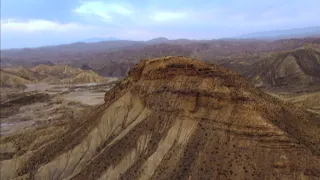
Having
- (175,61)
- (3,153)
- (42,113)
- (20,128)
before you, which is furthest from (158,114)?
(42,113)

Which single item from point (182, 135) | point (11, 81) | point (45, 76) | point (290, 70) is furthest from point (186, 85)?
point (45, 76)

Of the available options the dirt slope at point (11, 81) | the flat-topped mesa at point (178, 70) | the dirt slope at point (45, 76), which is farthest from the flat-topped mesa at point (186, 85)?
the dirt slope at point (11, 81)

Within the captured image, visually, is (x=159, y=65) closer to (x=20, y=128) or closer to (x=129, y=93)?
(x=129, y=93)

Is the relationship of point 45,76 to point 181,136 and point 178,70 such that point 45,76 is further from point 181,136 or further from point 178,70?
point 181,136

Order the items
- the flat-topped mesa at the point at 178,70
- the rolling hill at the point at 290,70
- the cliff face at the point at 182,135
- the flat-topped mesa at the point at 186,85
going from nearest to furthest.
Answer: the cliff face at the point at 182,135 → the flat-topped mesa at the point at 186,85 → the flat-topped mesa at the point at 178,70 → the rolling hill at the point at 290,70

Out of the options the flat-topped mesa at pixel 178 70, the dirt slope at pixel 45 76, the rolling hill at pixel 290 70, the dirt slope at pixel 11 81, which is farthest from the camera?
→ the dirt slope at pixel 45 76

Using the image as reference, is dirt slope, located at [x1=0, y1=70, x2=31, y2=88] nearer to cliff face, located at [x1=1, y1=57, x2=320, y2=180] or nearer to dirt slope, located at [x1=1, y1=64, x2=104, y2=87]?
dirt slope, located at [x1=1, y1=64, x2=104, y2=87]

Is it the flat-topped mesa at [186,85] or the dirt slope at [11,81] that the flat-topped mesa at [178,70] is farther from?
the dirt slope at [11,81]

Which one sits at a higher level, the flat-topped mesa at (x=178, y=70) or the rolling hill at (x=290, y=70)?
the flat-topped mesa at (x=178, y=70)

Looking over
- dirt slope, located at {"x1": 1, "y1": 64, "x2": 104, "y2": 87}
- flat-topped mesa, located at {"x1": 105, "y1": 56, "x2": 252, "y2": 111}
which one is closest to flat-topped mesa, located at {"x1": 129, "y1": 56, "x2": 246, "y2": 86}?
flat-topped mesa, located at {"x1": 105, "y1": 56, "x2": 252, "y2": 111}
